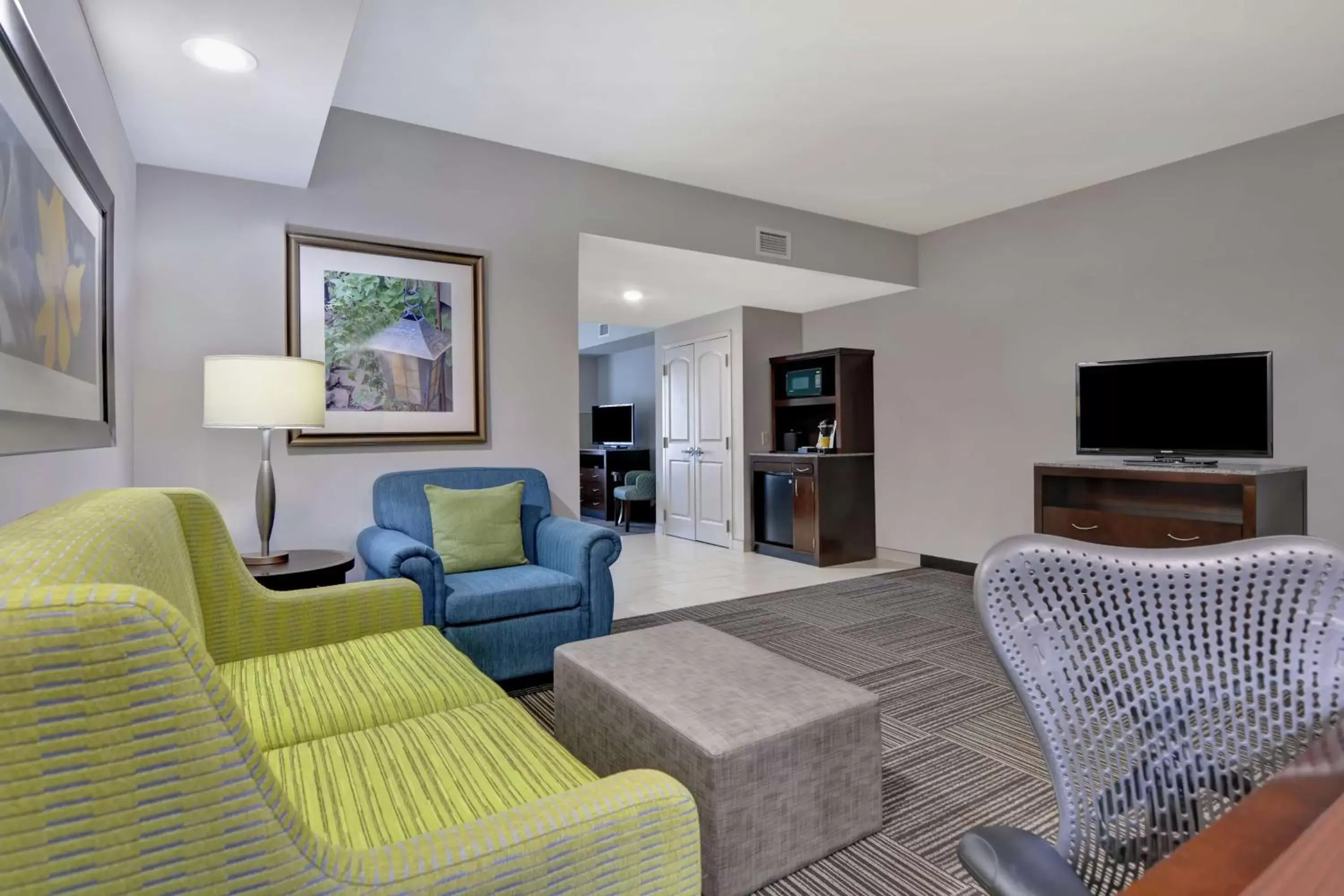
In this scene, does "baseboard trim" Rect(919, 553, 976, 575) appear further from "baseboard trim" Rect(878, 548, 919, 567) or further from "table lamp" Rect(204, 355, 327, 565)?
"table lamp" Rect(204, 355, 327, 565)

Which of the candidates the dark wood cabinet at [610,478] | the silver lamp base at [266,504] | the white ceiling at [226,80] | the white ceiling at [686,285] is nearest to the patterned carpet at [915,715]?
the silver lamp base at [266,504]

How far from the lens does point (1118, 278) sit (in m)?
4.22

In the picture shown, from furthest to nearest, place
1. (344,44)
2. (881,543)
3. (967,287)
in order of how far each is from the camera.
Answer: (881,543) < (967,287) < (344,44)

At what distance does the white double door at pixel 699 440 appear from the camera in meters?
6.32

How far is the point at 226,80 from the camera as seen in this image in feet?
7.29

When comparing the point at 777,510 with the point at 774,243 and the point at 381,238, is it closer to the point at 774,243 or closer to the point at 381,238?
the point at 774,243

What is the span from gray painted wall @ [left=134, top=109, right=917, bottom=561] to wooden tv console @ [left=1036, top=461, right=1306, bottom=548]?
2600 millimetres

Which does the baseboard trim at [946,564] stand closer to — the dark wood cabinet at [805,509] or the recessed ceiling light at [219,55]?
the dark wood cabinet at [805,509]

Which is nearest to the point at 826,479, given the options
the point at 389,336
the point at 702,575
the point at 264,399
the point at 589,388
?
the point at 702,575

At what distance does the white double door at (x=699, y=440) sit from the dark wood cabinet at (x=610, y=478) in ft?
4.32

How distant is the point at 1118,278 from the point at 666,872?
15.1ft

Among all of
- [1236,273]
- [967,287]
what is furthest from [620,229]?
[1236,273]

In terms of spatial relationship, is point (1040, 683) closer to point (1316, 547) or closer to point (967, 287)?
point (1316, 547)

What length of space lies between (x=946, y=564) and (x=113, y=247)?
5.21 metres
